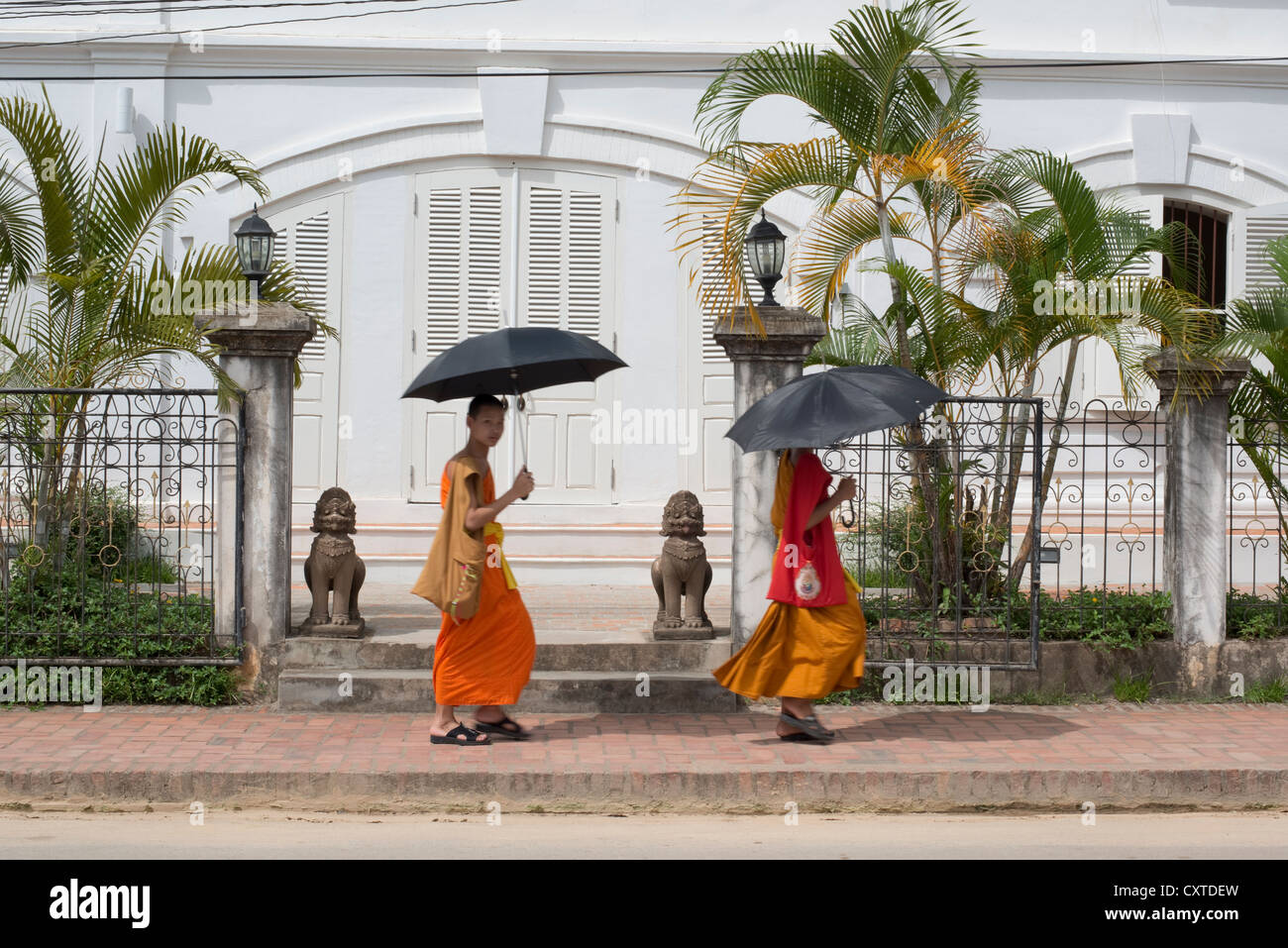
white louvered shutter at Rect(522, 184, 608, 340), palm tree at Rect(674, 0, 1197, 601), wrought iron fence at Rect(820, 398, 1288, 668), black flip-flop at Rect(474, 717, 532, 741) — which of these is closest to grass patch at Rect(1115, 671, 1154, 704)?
wrought iron fence at Rect(820, 398, 1288, 668)

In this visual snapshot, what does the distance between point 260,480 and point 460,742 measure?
2.17 meters

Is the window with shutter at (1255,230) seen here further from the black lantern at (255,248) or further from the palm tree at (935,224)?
the black lantern at (255,248)

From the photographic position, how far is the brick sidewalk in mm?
6660

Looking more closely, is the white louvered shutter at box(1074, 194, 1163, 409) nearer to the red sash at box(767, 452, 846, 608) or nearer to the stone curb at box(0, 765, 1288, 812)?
the red sash at box(767, 452, 846, 608)

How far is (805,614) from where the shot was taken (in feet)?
23.8

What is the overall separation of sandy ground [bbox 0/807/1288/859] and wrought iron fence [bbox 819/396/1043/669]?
2073 mm

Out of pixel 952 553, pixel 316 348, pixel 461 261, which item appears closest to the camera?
pixel 952 553

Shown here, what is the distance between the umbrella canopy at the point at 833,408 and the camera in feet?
22.2

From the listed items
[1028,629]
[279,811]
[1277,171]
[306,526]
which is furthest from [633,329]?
[279,811]

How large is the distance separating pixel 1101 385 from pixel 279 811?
9362mm

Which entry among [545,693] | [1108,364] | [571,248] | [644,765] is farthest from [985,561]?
[571,248]

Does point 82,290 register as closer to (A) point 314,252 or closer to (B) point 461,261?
(A) point 314,252

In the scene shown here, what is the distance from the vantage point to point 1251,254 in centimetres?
1337

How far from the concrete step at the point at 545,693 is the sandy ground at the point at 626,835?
1.63m
